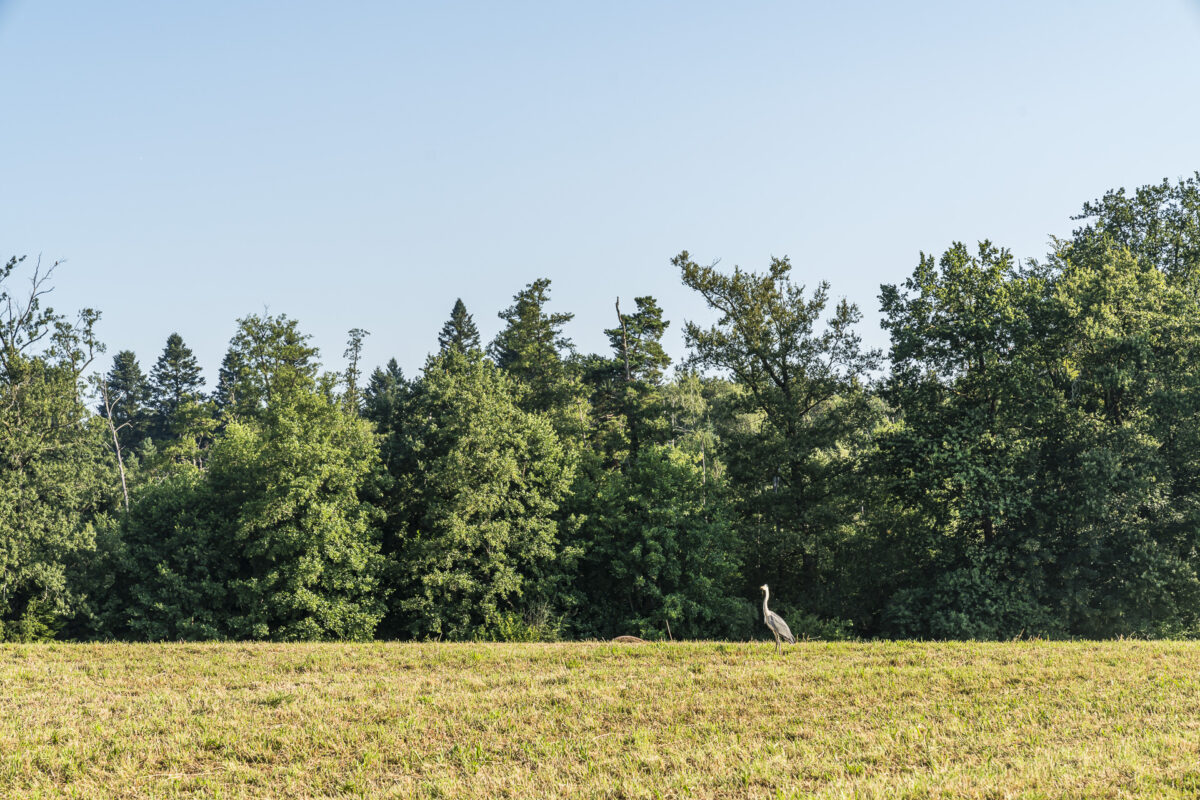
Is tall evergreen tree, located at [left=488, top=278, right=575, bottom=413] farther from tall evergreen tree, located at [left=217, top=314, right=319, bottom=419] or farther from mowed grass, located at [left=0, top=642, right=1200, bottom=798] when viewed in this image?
mowed grass, located at [left=0, top=642, right=1200, bottom=798]

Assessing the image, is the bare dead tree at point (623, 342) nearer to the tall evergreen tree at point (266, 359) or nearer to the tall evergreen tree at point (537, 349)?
the tall evergreen tree at point (537, 349)

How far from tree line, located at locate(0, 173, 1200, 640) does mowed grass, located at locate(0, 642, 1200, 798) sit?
43.8 ft

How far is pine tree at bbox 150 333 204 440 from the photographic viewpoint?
91.0 metres

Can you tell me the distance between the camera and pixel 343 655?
64.8 ft

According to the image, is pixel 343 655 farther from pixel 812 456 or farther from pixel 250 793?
pixel 812 456

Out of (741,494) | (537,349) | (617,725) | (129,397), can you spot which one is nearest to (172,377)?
(129,397)

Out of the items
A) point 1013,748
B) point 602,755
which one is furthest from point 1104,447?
point 602,755

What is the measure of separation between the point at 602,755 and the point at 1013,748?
5.59m

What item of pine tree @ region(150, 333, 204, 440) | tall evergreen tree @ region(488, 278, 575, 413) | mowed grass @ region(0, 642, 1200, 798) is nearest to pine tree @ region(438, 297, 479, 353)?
tall evergreen tree @ region(488, 278, 575, 413)

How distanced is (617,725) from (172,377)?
9309 cm

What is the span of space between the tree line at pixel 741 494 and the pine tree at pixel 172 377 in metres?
48.1

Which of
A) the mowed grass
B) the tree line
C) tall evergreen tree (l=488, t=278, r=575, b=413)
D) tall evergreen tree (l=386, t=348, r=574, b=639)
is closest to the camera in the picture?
the mowed grass

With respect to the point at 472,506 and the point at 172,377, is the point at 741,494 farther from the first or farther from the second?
the point at 172,377

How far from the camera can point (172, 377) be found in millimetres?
92250
